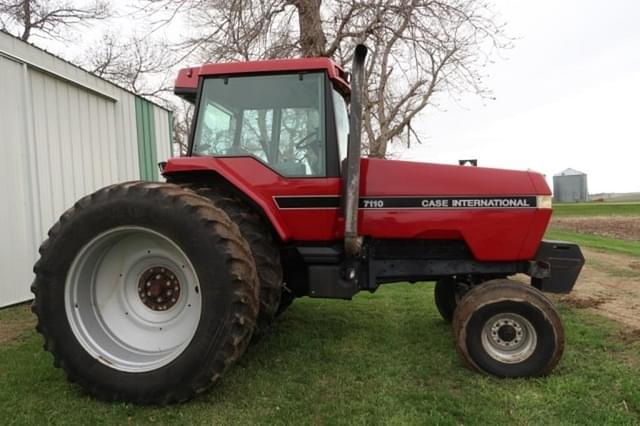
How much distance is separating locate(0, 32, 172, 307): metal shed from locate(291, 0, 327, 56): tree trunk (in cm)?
343

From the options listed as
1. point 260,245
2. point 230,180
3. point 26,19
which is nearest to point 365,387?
point 260,245

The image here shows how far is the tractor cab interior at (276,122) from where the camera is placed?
333 cm

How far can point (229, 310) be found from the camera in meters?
2.72

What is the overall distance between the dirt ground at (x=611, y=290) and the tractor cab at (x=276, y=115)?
328 cm

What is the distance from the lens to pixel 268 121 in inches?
136

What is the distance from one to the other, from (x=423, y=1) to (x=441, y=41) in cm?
84

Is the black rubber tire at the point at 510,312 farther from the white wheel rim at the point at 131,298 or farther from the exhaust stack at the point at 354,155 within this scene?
the white wheel rim at the point at 131,298

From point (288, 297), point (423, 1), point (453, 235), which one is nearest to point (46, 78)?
point (288, 297)

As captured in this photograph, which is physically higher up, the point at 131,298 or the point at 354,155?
the point at 354,155

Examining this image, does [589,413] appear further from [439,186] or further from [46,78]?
[46,78]

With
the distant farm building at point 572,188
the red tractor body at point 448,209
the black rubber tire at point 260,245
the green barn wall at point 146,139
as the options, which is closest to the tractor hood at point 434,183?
the red tractor body at point 448,209

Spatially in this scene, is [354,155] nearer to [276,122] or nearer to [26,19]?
[276,122]

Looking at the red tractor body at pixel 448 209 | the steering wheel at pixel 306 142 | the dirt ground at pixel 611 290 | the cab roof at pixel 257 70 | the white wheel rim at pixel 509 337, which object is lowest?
the dirt ground at pixel 611 290

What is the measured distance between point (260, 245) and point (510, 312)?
1807mm
